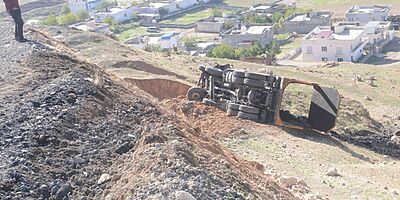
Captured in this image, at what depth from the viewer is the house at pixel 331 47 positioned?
45750 mm

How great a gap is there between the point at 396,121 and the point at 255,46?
2556 centimetres

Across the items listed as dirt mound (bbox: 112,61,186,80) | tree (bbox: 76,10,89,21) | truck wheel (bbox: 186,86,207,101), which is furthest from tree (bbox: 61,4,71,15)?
truck wheel (bbox: 186,86,207,101)

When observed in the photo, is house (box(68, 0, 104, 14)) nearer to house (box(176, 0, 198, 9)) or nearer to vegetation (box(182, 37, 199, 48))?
house (box(176, 0, 198, 9))

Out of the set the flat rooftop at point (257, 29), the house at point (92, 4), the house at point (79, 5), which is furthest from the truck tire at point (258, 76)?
the house at point (92, 4)

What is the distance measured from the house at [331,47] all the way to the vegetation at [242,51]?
2.80 meters

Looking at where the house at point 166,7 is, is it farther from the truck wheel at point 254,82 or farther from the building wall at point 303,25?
the truck wheel at point 254,82

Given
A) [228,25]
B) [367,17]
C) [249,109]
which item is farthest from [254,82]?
[228,25]

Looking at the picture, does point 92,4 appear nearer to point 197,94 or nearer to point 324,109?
point 197,94

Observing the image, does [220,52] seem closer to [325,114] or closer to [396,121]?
[396,121]

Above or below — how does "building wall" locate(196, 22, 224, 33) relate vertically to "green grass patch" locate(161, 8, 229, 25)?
above

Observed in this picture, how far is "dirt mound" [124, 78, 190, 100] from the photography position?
19547 mm

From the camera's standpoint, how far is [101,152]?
8758mm

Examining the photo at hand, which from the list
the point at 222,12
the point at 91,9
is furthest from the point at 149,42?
the point at 91,9

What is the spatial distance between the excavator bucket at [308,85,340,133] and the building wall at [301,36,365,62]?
97.0 ft
